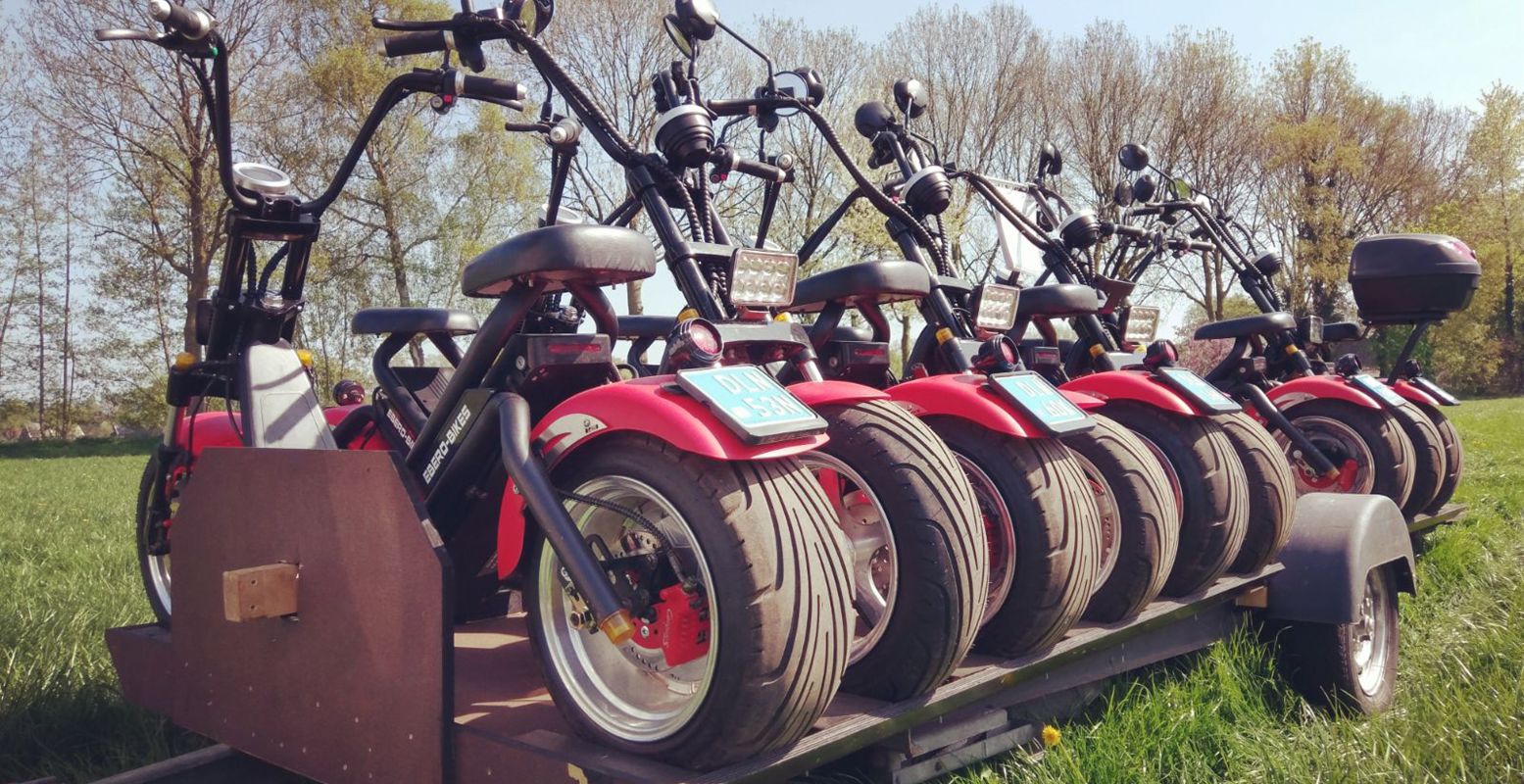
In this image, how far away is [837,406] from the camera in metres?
2.53

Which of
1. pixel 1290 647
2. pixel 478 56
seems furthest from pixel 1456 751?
pixel 478 56

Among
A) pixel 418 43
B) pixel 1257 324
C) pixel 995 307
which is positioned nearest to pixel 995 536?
pixel 995 307

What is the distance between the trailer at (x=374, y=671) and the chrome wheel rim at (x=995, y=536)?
170 mm

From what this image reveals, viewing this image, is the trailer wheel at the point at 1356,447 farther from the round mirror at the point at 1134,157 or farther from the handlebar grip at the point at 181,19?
the handlebar grip at the point at 181,19

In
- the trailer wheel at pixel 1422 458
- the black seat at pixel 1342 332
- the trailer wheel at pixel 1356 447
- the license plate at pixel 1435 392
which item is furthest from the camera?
the black seat at pixel 1342 332

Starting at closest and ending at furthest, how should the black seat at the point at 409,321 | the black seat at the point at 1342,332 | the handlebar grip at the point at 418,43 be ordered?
the handlebar grip at the point at 418,43, the black seat at the point at 409,321, the black seat at the point at 1342,332

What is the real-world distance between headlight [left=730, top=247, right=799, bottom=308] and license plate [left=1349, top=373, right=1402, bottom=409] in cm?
462

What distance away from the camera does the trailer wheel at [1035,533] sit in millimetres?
2631

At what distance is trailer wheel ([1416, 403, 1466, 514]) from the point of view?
6.12m

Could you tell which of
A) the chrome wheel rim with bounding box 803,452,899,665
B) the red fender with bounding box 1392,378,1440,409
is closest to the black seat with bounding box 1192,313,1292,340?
the red fender with bounding box 1392,378,1440,409

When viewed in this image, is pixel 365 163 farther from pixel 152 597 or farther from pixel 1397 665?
pixel 1397 665

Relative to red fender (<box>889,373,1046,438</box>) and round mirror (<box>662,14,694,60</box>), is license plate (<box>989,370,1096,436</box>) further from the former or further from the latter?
round mirror (<box>662,14,694,60</box>)

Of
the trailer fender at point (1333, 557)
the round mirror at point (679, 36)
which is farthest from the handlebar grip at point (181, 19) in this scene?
the trailer fender at point (1333, 557)

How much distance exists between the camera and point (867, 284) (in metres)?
3.12
